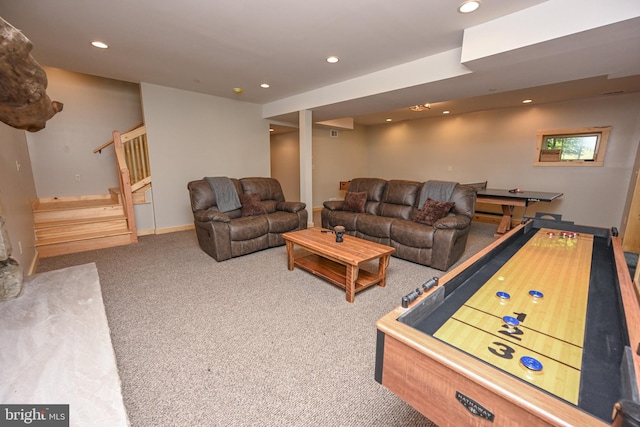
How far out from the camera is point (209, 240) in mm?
3488

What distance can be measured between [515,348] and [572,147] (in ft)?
20.3

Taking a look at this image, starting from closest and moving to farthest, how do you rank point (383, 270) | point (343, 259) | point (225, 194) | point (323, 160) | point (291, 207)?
point (343, 259), point (383, 270), point (225, 194), point (291, 207), point (323, 160)

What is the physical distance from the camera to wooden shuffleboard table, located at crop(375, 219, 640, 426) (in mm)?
645

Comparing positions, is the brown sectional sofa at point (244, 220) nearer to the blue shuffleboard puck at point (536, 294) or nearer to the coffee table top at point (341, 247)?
the coffee table top at point (341, 247)

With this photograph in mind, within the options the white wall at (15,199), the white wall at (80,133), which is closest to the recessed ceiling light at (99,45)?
the white wall at (15,199)

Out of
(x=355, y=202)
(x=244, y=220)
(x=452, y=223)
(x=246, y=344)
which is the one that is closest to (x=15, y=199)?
(x=244, y=220)

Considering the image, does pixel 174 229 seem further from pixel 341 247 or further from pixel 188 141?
pixel 341 247

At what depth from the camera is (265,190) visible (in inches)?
181

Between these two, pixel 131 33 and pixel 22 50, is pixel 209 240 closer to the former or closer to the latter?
pixel 131 33

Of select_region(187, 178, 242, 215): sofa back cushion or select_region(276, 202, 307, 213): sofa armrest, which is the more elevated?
select_region(187, 178, 242, 215): sofa back cushion

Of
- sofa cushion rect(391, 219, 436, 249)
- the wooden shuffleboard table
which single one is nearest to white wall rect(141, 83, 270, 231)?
sofa cushion rect(391, 219, 436, 249)

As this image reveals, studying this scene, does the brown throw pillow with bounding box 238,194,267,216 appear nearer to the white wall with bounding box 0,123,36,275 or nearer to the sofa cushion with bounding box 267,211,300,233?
the sofa cushion with bounding box 267,211,300,233

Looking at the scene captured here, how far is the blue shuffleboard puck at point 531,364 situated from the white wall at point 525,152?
19.7 feet

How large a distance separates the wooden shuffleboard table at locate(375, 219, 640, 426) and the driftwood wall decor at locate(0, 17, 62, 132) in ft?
5.92
